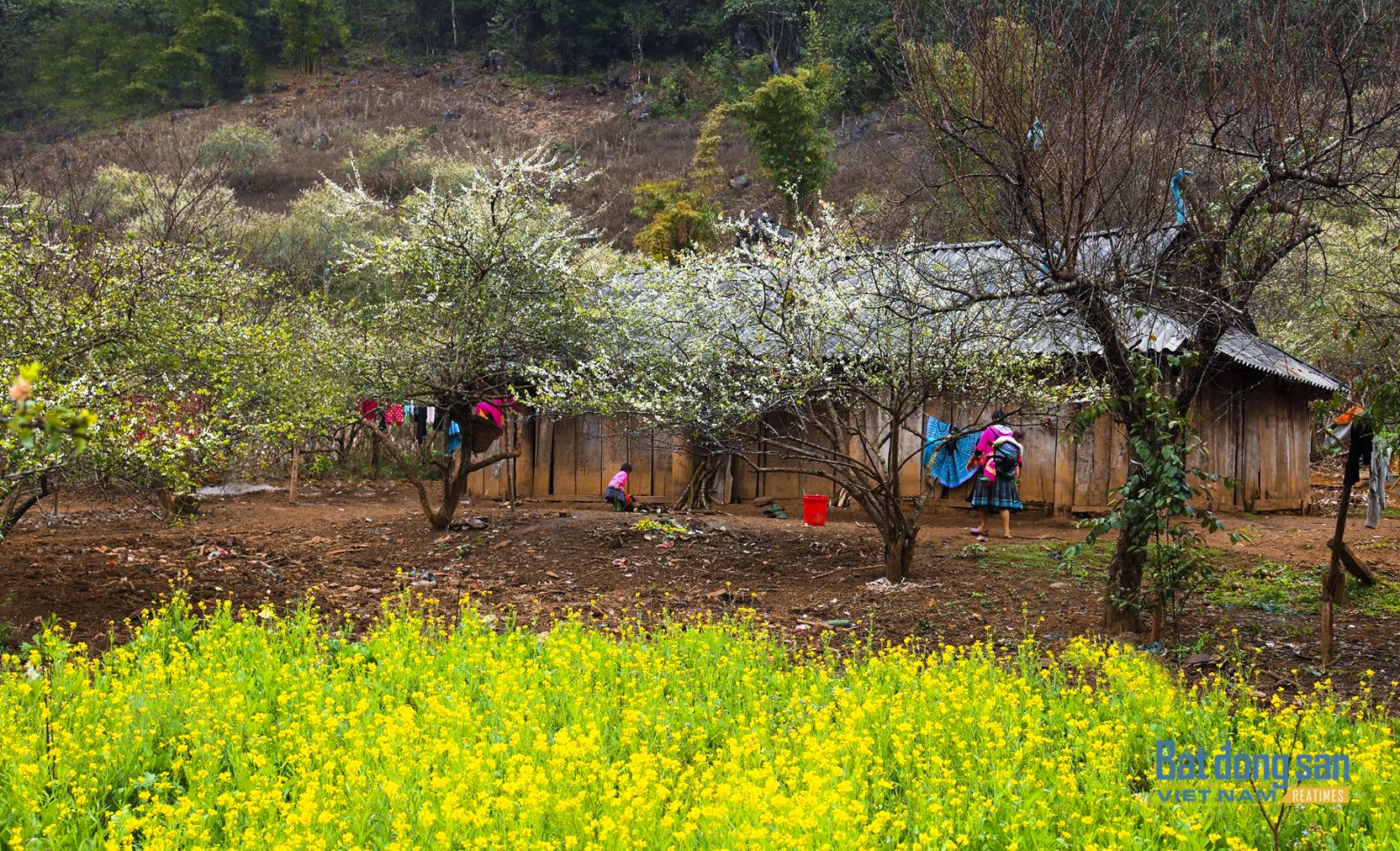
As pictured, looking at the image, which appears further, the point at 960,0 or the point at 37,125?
the point at 37,125

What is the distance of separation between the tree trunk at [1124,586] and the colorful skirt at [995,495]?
5.25 m

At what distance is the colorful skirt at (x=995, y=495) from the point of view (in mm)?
12266

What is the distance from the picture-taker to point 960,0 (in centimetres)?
767

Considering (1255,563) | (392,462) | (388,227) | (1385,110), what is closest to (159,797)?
(1385,110)

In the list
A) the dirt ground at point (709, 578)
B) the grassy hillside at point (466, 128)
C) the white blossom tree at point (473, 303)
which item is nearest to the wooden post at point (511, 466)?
the dirt ground at point (709, 578)

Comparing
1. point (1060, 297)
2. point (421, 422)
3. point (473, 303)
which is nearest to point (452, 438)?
point (421, 422)

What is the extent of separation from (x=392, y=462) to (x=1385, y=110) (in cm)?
1697

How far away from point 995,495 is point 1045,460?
201 cm

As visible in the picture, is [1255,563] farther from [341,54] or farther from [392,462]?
[341,54]

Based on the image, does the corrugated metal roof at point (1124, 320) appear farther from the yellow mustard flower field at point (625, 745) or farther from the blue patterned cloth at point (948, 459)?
the yellow mustard flower field at point (625, 745)

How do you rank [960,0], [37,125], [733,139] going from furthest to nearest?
1. [37,125]
2. [733,139]
3. [960,0]

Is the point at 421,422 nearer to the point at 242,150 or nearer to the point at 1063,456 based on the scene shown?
the point at 1063,456

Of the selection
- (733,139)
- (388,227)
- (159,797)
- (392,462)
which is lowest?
(159,797)

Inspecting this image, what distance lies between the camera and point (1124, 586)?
22.8ft
